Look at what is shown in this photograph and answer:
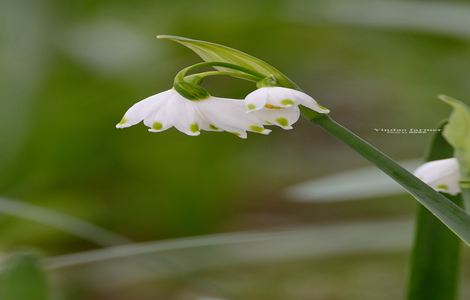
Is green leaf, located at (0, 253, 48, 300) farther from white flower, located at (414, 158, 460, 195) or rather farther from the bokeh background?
the bokeh background

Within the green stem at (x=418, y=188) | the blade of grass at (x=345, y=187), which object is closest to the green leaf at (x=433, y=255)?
the green stem at (x=418, y=188)

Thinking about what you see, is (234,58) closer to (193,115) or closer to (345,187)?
(193,115)

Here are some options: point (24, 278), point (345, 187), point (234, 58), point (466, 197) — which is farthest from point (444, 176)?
point (345, 187)

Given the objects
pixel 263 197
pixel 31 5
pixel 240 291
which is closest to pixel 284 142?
pixel 263 197

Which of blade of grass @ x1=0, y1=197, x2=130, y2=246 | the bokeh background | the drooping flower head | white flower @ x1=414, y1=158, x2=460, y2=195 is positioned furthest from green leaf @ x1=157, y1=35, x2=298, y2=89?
the bokeh background

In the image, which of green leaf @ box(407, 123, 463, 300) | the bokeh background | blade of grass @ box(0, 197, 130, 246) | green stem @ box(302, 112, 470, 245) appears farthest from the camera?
the bokeh background

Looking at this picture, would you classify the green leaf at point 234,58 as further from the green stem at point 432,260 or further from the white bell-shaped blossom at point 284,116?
the green stem at point 432,260
